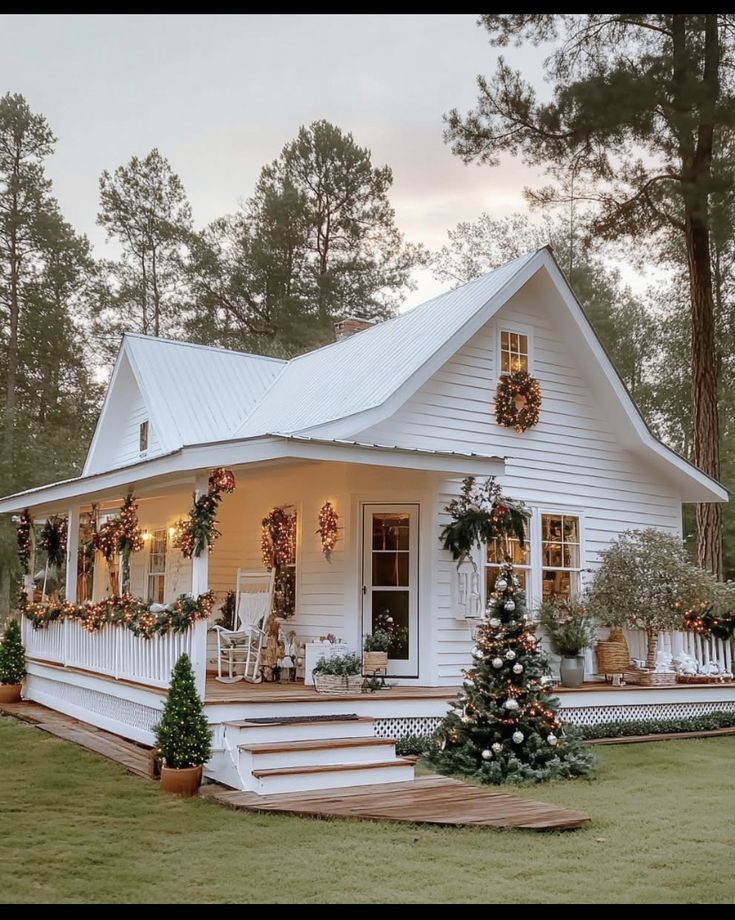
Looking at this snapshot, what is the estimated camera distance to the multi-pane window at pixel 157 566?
46.0ft

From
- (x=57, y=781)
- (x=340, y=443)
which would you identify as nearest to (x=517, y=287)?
(x=340, y=443)

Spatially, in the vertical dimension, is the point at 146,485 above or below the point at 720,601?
above

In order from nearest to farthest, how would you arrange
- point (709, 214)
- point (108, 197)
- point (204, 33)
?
point (204, 33) → point (709, 214) → point (108, 197)

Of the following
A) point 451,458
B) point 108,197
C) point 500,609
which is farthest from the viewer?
point 108,197

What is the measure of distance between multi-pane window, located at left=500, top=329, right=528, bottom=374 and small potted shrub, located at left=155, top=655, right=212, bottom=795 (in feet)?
20.3

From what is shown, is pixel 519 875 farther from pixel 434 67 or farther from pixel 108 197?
pixel 108 197

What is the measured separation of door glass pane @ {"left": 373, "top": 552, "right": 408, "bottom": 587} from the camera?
35.2 ft

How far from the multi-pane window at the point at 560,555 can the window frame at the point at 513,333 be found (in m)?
1.93

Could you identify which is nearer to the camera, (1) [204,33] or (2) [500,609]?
(1) [204,33]

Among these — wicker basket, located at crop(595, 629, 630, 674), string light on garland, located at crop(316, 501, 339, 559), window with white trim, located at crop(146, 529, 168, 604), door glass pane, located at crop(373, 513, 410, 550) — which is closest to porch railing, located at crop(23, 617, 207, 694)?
window with white trim, located at crop(146, 529, 168, 604)

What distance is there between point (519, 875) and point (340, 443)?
4.40m

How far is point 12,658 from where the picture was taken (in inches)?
528
